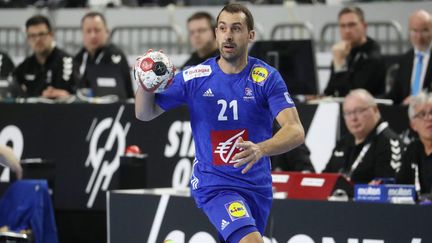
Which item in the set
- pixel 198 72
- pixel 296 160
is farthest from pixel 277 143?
pixel 296 160

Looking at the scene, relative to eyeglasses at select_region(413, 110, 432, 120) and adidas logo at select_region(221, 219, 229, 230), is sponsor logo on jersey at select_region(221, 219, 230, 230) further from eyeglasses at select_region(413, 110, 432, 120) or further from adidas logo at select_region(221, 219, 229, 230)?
eyeglasses at select_region(413, 110, 432, 120)

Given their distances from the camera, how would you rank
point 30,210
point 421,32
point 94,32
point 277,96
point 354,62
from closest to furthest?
1. point 277,96
2. point 30,210
3. point 421,32
4. point 354,62
5. point 94,32

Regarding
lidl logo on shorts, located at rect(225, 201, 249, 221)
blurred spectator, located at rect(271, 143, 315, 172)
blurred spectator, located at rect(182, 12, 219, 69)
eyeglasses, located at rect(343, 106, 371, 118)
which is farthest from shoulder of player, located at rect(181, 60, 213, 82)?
blurred spectator, located at rect(182, 12, 219, 69)

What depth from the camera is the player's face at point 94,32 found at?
13.4 m

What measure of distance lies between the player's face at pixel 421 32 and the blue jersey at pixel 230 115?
15.8ft

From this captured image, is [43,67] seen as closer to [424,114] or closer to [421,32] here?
[421,32]

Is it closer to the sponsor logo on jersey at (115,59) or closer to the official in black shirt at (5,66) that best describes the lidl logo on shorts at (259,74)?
the sponsor logo on jersey at (115,59)

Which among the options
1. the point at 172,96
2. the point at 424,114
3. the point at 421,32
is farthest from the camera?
the point at 421,32

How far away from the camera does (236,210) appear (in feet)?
23.4

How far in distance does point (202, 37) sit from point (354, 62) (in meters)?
1.68

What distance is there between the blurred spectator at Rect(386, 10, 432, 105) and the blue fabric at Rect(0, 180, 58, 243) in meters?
3.72

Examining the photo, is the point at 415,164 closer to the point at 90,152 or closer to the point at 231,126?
the point at 231,126

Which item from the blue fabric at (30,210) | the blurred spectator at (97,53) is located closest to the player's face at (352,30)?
the blurred spectator at (97,53)

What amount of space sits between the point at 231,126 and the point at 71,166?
5.14m
